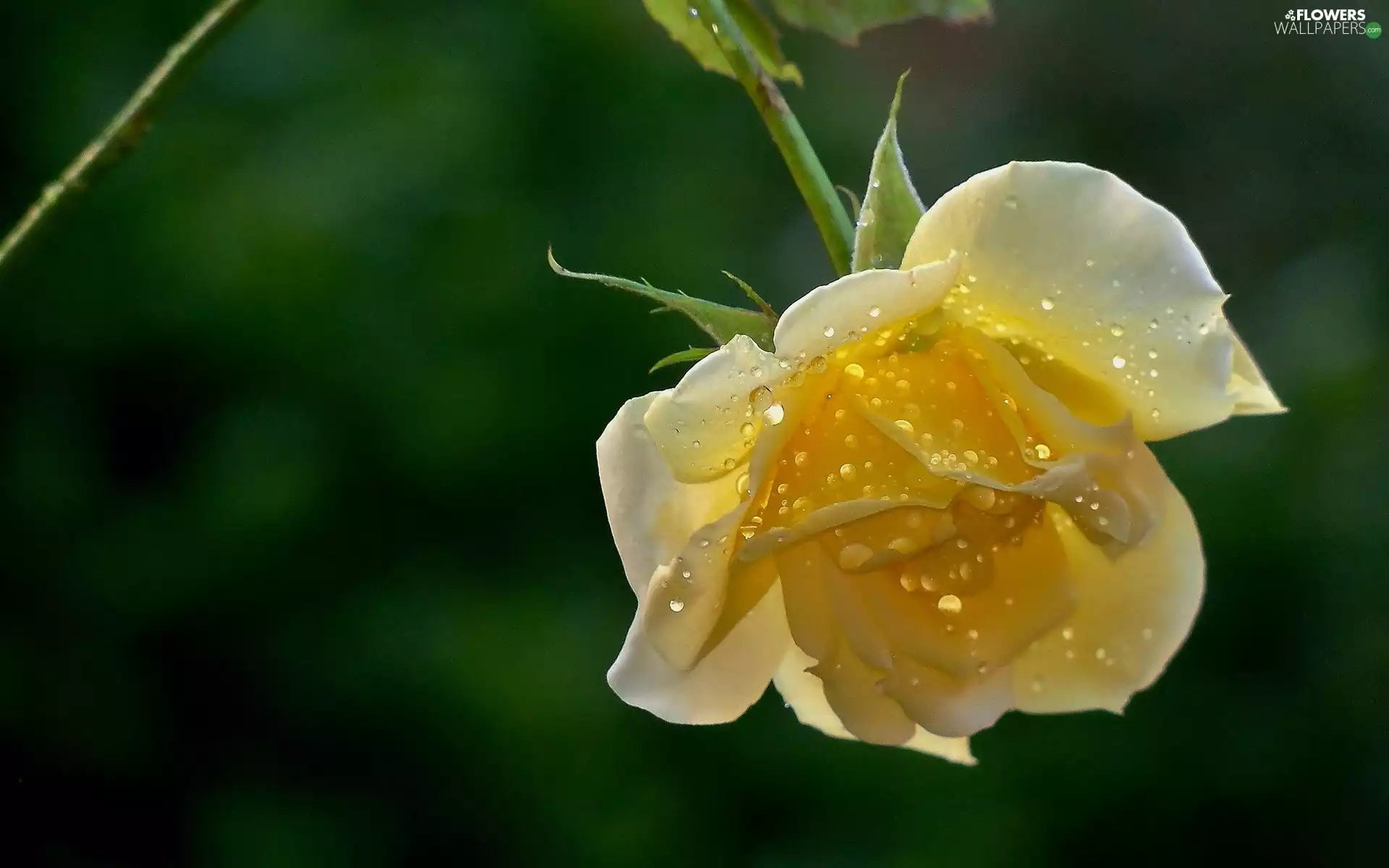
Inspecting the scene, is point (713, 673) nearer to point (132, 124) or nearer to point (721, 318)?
point (721, 318)

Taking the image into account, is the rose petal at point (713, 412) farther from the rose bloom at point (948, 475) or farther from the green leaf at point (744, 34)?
the green leaf at point (744, 34)

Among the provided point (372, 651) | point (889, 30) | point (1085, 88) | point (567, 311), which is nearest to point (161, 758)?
point (372, 651)

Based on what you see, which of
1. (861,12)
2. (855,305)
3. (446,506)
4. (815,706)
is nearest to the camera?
(855,305)

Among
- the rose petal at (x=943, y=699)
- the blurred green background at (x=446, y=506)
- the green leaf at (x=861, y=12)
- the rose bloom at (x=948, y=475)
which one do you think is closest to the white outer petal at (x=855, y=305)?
the rose bloom at (x=948, y=475)

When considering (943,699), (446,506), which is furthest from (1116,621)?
(446,506)

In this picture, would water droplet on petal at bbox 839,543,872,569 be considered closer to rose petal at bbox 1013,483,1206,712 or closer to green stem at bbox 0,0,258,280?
rose petal at bbox 1013,483,1206,712

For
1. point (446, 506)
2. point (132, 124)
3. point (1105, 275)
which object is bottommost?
point (446, 506)

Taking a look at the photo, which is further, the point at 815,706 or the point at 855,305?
the point at 815,706

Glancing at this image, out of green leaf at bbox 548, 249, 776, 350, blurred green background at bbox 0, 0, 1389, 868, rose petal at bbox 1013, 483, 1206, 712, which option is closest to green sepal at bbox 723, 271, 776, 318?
green leaf at bbox 548, 249, 776, 350
